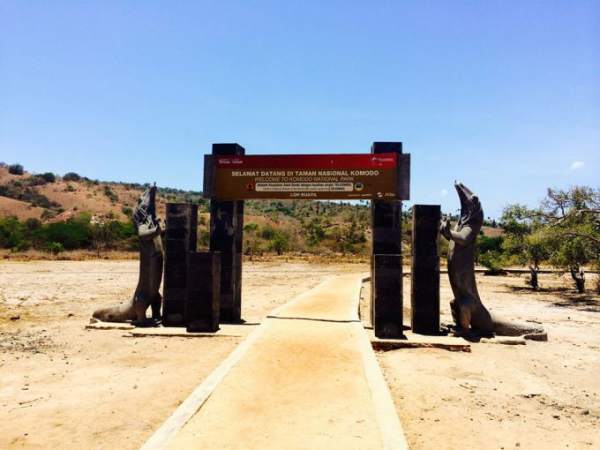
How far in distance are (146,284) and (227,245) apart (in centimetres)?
207

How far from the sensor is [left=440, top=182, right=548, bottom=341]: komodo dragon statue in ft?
31.8

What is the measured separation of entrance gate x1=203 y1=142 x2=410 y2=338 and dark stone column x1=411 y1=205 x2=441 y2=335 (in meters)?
0.49

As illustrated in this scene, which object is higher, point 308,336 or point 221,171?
point 221,171

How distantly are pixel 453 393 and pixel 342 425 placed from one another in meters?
2.37

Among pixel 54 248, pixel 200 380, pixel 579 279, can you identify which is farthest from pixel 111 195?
pixel 200 380

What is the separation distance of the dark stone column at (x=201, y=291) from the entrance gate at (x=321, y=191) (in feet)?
4.08

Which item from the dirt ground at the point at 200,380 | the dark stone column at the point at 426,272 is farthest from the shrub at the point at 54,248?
the dark stone column at the point at 426,272

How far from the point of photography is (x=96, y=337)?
9.27m

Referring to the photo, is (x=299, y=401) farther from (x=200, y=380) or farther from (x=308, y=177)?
(x=308, y=177)

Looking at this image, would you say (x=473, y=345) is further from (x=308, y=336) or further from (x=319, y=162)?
(x=319, y=162)

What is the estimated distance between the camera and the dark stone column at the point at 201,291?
30.9ft

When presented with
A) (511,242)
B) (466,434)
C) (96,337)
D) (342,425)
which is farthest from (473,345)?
(511,242)

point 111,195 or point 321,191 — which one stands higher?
point 111,195

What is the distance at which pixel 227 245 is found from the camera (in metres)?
10.8
